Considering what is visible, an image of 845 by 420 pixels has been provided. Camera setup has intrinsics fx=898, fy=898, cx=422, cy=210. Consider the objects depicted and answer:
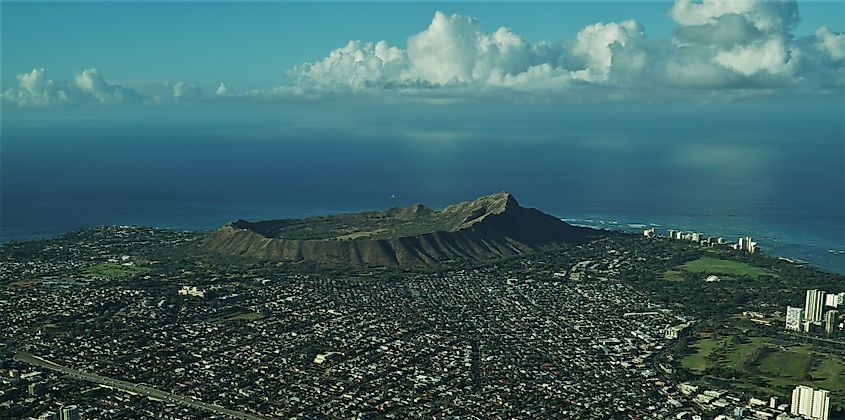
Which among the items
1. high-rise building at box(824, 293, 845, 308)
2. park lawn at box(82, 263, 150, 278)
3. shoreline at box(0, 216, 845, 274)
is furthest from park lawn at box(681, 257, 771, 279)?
park lawn at box(82, 263, 150, 278)

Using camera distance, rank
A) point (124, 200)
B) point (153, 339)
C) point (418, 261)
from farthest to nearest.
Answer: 1. point (124, 200)
2. point (418, 261)
3. point (153, 339)

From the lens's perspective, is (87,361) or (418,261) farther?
(418,261)

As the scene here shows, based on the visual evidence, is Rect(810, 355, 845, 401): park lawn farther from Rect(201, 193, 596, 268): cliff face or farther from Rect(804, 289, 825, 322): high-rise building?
Rect(201, 193, 596, 268): cliff face

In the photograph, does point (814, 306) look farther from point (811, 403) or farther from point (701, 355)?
point (811, 403)

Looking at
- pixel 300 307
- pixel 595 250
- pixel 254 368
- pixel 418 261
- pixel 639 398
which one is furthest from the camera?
pixel 595 250

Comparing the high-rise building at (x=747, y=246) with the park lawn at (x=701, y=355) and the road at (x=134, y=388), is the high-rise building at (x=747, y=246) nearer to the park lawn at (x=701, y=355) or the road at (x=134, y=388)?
the park lawn at (x=701, y=355)

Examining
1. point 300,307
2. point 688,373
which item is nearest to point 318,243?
point 300,307

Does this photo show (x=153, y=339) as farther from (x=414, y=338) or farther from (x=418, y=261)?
(x=418, y=261)
